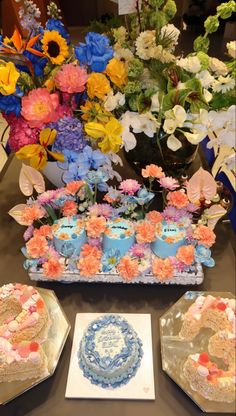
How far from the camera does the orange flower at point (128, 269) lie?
932mm

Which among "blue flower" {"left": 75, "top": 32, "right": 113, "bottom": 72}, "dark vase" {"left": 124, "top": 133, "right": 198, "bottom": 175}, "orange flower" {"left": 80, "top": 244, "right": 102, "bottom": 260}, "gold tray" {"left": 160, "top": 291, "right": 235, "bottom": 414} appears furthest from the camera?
"dark vase" {"left": 124, "top": 133, "right": 198, "bottom": 175}

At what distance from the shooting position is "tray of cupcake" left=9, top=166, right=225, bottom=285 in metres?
0.96

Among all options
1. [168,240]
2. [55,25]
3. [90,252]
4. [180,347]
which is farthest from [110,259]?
[55,25]

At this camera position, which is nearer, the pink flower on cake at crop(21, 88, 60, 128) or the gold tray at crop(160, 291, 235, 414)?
the gold tray at crop(160, 291, 235, 414)

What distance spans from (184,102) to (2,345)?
2.27 feet

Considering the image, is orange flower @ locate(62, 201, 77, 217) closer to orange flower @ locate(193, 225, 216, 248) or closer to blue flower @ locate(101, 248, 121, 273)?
blue flower @ locate(101, 248, 121, 273)

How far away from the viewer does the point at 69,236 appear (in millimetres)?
969

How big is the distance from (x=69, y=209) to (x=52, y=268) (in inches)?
7.2

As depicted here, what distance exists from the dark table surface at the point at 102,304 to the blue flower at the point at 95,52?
0.57m

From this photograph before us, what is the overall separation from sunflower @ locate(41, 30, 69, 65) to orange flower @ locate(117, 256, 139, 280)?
555mm

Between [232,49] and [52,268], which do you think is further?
[52,268]

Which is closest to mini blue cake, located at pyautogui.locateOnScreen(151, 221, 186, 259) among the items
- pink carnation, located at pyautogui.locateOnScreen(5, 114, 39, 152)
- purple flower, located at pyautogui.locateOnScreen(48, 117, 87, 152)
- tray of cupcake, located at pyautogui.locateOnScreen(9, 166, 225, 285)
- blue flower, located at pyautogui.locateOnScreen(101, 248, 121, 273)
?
tray of cupcake, located at pyautogui.locateOnScreen(9, 166, 225, 285)

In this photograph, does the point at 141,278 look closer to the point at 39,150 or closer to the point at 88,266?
the point at 88,266

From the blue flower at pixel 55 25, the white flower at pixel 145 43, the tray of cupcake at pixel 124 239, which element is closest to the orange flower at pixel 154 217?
the tray of cupcake at pixel 124 239
